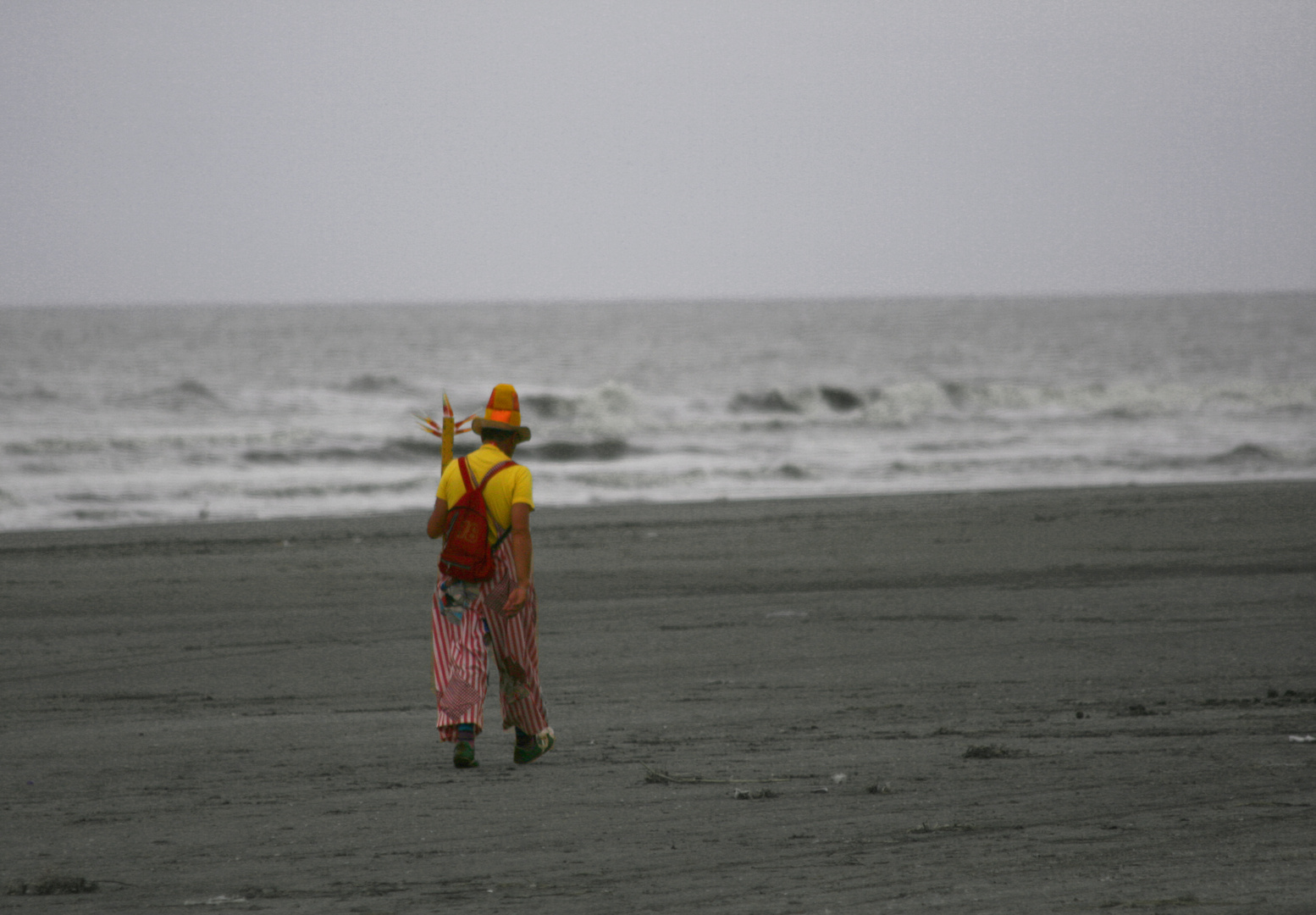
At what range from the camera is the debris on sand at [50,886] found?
383cm

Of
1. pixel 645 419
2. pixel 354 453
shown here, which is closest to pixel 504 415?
pixel 354 453

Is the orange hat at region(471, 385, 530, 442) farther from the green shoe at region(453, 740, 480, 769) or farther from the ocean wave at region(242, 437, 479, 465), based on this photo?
the ocean wave at region(242, 437, 479, 465)

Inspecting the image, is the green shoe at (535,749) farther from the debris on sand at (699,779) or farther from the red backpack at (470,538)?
the red backpack at (470,538)

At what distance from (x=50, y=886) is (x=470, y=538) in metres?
1.93

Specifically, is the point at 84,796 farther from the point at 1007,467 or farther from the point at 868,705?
the point at 1007,467

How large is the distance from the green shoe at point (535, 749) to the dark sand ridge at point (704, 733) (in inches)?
2.3

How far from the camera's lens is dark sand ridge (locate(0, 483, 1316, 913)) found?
391cm

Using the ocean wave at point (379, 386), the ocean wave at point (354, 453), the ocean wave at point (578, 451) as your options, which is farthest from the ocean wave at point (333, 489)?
the ocean wave at point (379, 386)

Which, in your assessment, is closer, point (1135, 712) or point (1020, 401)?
point (1135, 712)

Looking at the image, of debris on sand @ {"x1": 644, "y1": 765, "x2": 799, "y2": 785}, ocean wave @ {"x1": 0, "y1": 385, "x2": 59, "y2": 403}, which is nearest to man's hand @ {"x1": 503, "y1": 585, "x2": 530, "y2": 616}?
Answer: debris on sand @ {"x1": 644, "y1": 765, "x2": 799, "y2": 785}

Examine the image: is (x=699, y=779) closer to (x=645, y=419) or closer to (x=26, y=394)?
(x=645, y=419)

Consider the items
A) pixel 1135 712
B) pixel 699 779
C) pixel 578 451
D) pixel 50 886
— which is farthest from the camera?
pixel 578 451

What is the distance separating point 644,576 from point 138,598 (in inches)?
155

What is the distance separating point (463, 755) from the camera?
5.22 meters
